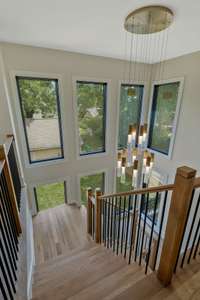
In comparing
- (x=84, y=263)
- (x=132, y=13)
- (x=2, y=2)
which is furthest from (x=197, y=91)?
(x=84, y=263)

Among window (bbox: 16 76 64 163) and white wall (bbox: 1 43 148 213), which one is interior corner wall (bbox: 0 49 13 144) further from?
window (bbox: 16 76 64 163)

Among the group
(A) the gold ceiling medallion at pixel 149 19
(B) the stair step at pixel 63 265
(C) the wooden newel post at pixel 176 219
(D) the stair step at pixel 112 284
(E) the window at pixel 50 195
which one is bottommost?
(E) the window at pixel 50 195

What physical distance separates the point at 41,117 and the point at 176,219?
11.6ft

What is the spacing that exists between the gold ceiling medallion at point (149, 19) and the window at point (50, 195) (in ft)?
13.0

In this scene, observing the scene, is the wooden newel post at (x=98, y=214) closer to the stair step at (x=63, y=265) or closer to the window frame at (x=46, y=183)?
the stair step at (x=63, y=265)

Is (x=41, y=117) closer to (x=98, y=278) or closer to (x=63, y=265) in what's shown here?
(x=63, y=265)

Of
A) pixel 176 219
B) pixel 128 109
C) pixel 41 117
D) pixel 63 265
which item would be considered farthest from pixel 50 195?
pixel 176 219

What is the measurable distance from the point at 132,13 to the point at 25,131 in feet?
10.1

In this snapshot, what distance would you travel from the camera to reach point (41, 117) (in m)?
3.65

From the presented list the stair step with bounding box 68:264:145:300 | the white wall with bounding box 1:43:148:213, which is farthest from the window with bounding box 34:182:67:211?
the stair step with bounding box 68:264:145:300

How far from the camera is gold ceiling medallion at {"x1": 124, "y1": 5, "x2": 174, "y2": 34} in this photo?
1905 mm

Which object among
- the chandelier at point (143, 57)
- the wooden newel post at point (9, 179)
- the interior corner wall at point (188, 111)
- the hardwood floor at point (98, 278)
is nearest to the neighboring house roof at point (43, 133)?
the chandelier at point (143, 57)

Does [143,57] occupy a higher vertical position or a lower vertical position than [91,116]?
higher

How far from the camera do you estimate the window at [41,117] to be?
3.38m
